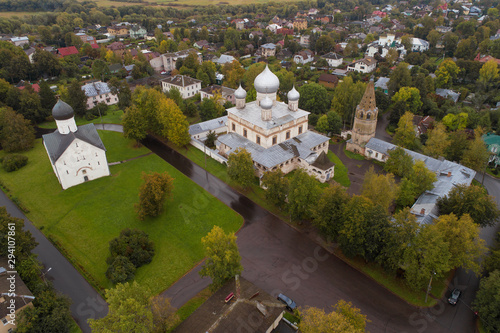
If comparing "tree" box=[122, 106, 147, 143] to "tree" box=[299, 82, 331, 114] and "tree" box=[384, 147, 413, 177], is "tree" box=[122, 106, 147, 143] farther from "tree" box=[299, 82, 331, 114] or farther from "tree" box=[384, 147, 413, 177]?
→ "tree" box=[384, 147, 413, 177]

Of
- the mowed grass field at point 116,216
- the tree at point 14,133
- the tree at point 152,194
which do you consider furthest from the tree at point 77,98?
the tree at point 152,194

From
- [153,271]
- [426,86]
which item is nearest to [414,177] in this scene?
[153,271]

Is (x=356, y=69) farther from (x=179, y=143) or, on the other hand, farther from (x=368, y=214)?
(x=368, y=214)

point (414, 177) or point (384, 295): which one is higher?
point (414, 177)

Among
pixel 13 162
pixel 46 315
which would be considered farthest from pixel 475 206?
pixel 13 162

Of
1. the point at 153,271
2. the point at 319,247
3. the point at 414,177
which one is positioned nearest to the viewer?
the point at 153,271

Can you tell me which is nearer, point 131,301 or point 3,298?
point 131,301

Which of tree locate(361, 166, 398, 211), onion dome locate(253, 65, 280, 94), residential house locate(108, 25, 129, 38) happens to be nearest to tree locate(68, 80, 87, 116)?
onion dome locate(253, 65, 280, 94)
